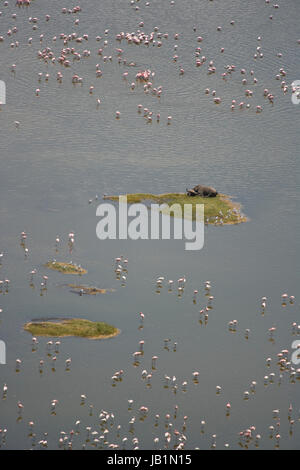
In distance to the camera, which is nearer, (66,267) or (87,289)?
(87,289)

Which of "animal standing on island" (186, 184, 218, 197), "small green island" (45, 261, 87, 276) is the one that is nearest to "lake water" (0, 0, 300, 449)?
"small green island" (45, 261, 87, 276)

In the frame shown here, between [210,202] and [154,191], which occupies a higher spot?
[154,191]

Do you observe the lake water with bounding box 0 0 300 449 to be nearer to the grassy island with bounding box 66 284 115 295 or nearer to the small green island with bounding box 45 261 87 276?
the small green island with bounding box 45 261 87 276

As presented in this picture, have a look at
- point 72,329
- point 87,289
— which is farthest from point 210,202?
point 72,329

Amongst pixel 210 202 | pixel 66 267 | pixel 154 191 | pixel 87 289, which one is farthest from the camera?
pixel 154 191

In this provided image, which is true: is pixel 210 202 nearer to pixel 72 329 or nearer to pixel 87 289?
pixel 87 289
